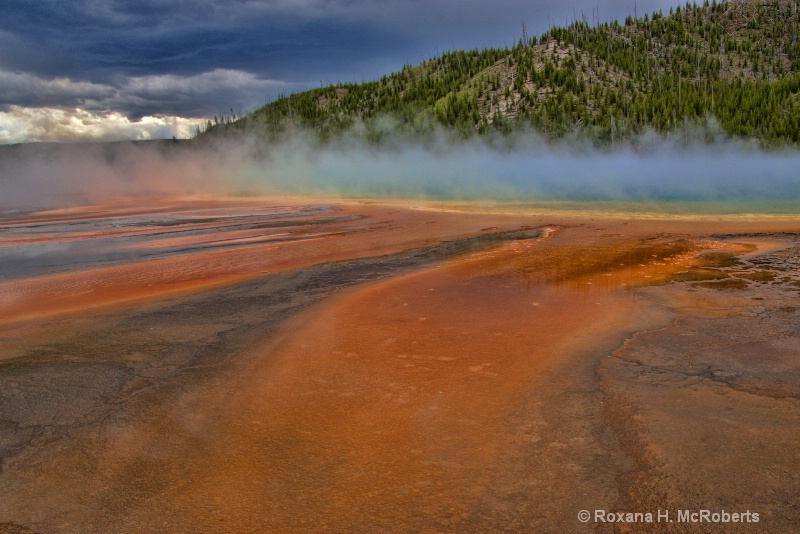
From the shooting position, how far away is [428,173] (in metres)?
67.8

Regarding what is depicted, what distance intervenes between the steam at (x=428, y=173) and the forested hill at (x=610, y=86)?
3.30 meters

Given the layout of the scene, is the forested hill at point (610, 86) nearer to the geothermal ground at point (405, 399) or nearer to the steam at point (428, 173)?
the steam at point (428, 173)

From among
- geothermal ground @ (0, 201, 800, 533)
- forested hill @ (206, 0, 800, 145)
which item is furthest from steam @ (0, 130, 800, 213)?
geothermal ground @ (0, 201, 800, 533)

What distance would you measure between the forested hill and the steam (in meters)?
3.30

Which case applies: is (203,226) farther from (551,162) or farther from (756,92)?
(756,92)

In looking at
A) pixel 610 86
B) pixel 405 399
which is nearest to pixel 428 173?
pixel 610 86

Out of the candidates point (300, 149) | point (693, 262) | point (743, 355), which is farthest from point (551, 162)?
point (743, 355)

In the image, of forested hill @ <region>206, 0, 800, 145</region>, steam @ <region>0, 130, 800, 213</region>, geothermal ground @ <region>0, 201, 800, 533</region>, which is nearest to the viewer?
geothermal ground @ <region>0, 201, 800, 533</region>

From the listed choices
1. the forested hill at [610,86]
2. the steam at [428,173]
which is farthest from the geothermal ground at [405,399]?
the forested hill at [610,86]

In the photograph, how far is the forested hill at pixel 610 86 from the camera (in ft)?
220

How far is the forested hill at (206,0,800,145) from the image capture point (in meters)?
67.1

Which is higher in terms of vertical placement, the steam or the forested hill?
the forested hill

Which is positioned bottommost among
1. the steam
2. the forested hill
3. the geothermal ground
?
the geothermal ground

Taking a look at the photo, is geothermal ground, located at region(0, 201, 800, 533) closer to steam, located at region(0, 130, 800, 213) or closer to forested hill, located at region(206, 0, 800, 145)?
steam, located at region(0, 130, 800, 213)
